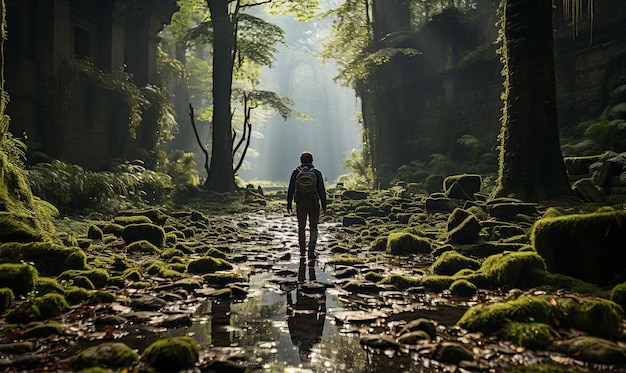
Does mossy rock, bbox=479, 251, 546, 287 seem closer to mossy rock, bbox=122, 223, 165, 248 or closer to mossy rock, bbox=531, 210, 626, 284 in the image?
mossy rock, bbox=531, 210, 626, 284

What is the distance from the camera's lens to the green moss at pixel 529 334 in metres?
3.23

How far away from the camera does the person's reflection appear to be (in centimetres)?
361

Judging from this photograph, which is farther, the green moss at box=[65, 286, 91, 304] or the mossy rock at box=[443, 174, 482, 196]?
the mossy rock at box=[443, 174, 482, 196]

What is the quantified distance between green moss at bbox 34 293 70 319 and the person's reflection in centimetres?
232

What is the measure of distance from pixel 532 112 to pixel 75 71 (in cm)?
1534

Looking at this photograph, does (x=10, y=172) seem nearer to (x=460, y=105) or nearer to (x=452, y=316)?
(x=452, y=316)

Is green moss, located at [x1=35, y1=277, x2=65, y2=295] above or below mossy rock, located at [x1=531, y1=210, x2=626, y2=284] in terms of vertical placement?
below

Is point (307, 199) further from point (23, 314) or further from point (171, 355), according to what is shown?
point (171, 355)

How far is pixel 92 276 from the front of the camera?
16.9ft

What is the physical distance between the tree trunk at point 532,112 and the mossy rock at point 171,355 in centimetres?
843

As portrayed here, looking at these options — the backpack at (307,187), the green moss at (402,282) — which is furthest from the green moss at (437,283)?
the backpack at (307,187)

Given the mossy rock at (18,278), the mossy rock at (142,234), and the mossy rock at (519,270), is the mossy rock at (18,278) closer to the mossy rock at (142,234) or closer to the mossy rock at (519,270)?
the mossy rock at (142,234)

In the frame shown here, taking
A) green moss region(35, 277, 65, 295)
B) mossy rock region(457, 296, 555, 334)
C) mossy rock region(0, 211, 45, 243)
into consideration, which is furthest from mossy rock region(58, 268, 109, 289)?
mossy rock region(457, 296, 555, 334)

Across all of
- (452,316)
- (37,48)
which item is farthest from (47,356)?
(37,48)
